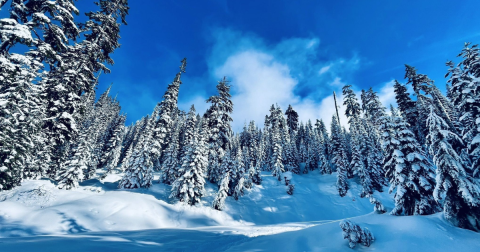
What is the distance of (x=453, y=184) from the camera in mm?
9695

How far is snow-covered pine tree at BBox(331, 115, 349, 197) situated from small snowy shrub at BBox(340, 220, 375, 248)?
101 feet

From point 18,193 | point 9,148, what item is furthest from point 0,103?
point 18,193

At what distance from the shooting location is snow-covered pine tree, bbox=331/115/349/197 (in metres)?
34.7

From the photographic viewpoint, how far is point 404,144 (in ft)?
44.5

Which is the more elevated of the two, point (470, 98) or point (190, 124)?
point (190, 124)

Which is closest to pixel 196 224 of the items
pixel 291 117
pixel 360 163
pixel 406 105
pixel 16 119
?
pixel 16 119

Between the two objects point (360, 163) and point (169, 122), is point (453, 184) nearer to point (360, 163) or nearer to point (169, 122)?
point (360, 163)

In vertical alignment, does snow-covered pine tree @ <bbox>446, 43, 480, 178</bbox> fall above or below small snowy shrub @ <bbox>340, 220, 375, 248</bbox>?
above

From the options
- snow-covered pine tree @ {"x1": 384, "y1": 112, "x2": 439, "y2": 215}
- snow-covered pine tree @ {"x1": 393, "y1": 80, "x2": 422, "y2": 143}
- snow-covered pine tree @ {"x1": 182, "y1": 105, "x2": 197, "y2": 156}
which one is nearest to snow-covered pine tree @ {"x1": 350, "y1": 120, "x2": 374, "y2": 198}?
snow-covered pine tree @ {"x1": 393, "y1": 80, "x2": 422, "y2": 143}

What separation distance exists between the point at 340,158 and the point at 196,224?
29317mm

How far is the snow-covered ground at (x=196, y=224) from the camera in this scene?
7.01 metres

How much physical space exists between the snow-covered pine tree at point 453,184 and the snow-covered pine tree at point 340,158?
26.4m

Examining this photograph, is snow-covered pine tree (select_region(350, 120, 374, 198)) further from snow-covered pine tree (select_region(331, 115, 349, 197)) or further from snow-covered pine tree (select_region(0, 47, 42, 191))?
snow-covered pine tree (select_region(0, 47, 42, 191))

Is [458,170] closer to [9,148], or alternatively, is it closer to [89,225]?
[89,225]
